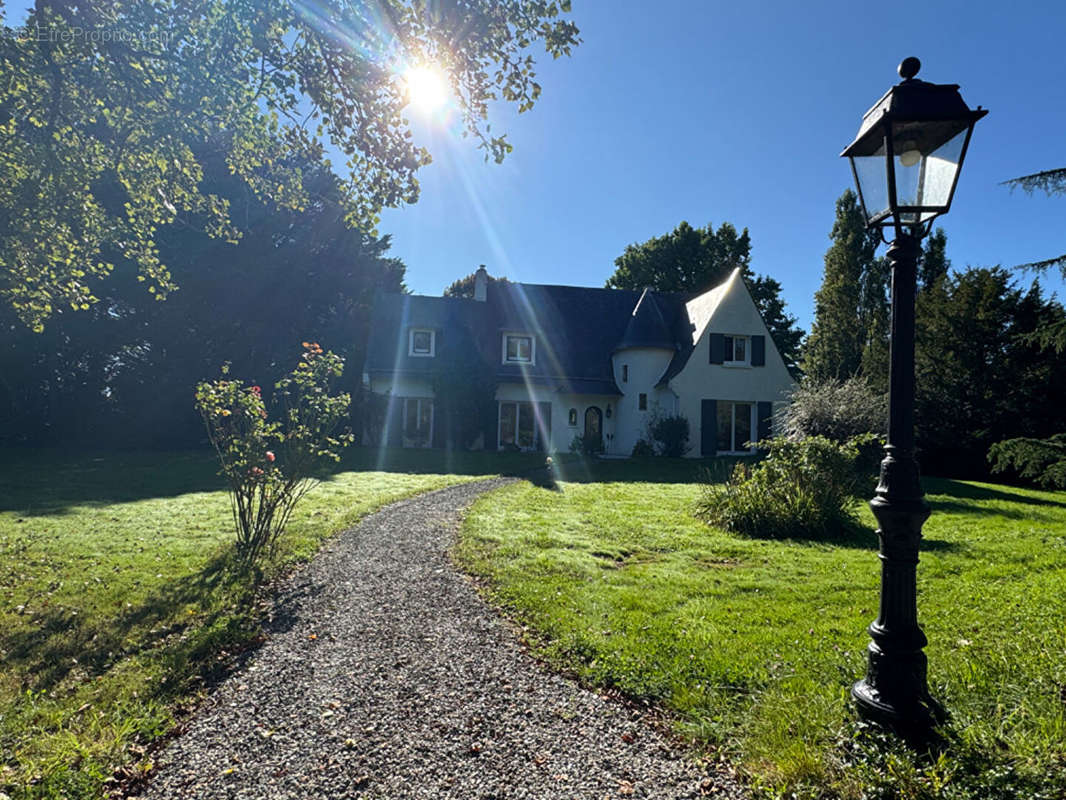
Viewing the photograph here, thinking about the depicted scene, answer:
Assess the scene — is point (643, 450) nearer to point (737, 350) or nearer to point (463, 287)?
point (737, 350)

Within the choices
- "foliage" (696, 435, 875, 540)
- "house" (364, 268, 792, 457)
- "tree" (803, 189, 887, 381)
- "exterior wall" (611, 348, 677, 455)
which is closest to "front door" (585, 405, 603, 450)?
"house" (364, 268, 792, 457)

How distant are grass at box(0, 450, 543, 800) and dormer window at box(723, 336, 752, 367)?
1427cm

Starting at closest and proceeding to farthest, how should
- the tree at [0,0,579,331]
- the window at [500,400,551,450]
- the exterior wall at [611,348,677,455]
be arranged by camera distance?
1. the tree at [0,0,579,331]
2. the exterior wall at [611,348,677,455]
3. the window at [500,400,551,450]

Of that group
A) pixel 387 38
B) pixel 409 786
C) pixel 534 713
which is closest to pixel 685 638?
pixel 534 713

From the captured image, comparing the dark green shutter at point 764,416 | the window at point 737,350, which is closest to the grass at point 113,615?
the window at point 737,350

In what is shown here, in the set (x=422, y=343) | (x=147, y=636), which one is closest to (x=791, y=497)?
(x=147, y=636)

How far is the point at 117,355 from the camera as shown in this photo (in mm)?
24828

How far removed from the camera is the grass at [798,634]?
2596 mm

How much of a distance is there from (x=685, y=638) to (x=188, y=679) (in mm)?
3566

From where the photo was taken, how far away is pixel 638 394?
21797 mm

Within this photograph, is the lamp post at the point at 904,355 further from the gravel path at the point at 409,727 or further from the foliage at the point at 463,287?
the foliage at the point at 463,287

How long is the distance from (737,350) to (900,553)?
19.4 m

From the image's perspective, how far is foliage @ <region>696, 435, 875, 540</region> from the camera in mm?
8234

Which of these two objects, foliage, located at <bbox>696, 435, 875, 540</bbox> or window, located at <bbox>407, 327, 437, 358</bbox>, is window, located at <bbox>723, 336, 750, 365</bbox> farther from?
window, located at <bbox>407, 327, 437, 358</bbox>
